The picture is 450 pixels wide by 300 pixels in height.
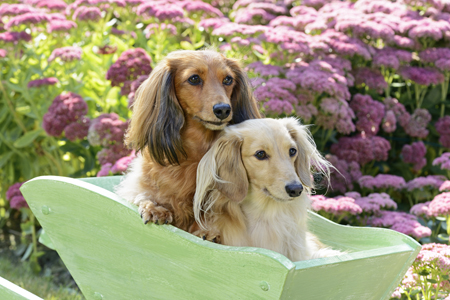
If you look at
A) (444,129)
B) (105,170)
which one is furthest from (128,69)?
(444,129)

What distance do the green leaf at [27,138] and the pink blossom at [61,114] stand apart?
0.51 meters

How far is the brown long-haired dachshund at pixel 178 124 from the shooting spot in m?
2.07

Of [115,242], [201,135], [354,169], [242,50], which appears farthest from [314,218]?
[242,50]

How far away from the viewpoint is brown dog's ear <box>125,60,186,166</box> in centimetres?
208

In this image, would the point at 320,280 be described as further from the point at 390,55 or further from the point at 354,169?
the point at 390,55

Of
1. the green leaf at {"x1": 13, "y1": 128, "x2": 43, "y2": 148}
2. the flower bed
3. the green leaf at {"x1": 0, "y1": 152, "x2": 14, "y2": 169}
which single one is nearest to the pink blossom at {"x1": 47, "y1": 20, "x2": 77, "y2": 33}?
the flower bed

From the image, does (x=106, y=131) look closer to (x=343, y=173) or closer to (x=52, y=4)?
(x=52, y=4)

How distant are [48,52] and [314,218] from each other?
124 inches

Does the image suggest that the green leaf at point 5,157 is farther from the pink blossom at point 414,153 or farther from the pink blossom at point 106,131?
the pink blossom at point 414,153

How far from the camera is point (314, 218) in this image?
2562 mm

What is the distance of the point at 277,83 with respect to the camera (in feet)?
12.1

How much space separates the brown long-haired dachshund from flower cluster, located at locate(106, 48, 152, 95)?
1557 millimetres

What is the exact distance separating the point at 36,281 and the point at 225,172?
8.58 feet

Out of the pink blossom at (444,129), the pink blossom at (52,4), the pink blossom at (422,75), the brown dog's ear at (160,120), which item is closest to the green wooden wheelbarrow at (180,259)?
the brown dog's ear at (160,120)
